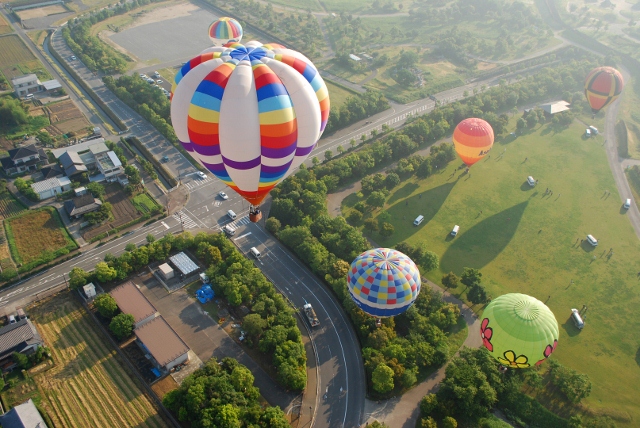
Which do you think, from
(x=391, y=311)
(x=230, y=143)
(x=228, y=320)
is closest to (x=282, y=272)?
(x=228, y=320)

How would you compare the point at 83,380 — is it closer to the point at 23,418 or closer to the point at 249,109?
the point at 23,418

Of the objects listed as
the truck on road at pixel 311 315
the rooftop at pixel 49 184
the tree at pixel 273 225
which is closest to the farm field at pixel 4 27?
the rooftop at pixel 49 184

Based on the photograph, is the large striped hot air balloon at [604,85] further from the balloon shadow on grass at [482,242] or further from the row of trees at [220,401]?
the row of trees at [220,401]

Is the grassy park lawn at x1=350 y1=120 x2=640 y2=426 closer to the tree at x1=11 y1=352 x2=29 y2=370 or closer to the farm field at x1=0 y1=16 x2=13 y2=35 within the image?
the tree at x1=11 y1=352 x2=29 y2=370

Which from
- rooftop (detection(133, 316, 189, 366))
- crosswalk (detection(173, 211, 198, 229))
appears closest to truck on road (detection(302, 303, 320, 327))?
rooftop (detection(133, 316, 189, 366))

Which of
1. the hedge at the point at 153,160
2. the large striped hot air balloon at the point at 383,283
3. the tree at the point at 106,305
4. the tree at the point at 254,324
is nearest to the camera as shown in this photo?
the large striped hot air balloon at the point at 383,283

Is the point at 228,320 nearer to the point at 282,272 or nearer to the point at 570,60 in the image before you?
the point at 282,272
